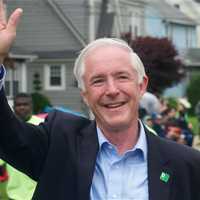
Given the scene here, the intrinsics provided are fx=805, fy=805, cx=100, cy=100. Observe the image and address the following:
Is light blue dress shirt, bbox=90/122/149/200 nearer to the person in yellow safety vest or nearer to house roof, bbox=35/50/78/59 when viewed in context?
the person in yellow safety vest

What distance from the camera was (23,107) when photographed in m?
9.52

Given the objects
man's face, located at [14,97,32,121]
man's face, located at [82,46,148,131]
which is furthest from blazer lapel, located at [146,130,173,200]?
man's face, located at [14,97,32,121]

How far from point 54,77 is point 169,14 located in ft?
73.6

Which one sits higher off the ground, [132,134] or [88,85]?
[88,85]

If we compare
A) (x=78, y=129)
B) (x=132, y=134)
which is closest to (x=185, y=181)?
(x=132, y=134)

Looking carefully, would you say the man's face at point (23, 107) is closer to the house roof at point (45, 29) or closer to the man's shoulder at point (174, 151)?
the man's shoulder at point (174, 151)

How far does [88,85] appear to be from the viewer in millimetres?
3418

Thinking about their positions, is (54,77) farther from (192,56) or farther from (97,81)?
(97,81)

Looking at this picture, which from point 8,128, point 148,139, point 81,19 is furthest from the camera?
point 81,19

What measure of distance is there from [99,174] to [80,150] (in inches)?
5.8

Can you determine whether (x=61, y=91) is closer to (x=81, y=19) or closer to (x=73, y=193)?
(x=81, y=19)

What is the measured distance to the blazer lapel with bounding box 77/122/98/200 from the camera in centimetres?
338

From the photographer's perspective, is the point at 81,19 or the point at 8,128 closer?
the point at 8,128

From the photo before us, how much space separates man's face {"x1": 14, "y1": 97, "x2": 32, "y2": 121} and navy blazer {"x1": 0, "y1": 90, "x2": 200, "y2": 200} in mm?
5394
